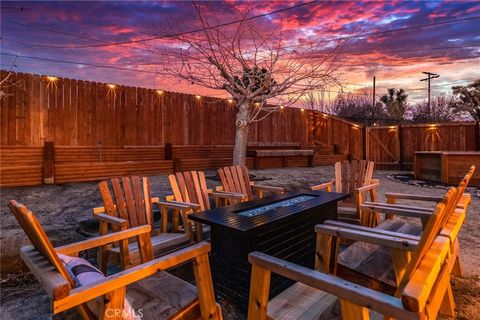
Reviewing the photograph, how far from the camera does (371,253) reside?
2.36 m

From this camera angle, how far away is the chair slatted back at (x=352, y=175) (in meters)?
4.50

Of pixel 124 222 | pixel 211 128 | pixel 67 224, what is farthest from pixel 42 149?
pixel 124 222

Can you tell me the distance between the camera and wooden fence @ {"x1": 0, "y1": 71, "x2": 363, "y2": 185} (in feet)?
22.2

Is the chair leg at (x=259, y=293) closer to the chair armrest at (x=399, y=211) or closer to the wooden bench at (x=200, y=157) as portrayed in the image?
the chair armrest at (x=399, y=211)

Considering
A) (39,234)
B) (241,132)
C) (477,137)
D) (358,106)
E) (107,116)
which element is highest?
(358,106)

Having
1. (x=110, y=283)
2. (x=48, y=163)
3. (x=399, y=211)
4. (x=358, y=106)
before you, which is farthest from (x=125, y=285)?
(x=358, y=106)

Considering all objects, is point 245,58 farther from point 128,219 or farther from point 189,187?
point 128,219

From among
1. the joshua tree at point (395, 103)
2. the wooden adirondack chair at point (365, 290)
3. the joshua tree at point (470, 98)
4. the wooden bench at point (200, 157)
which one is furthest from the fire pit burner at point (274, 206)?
the joshua tree at point (470, 98)

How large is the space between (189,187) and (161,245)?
3.43ft

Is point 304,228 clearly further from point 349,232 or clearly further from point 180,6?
point 180,6

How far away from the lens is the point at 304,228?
277 centimetres

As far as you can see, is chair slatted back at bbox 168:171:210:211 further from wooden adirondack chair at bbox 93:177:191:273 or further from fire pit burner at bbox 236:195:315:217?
fire pit burner at bbox 236:195:315:217

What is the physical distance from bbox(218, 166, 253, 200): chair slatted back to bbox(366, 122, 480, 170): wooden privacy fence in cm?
1194

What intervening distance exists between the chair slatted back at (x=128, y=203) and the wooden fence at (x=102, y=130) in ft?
16.5
